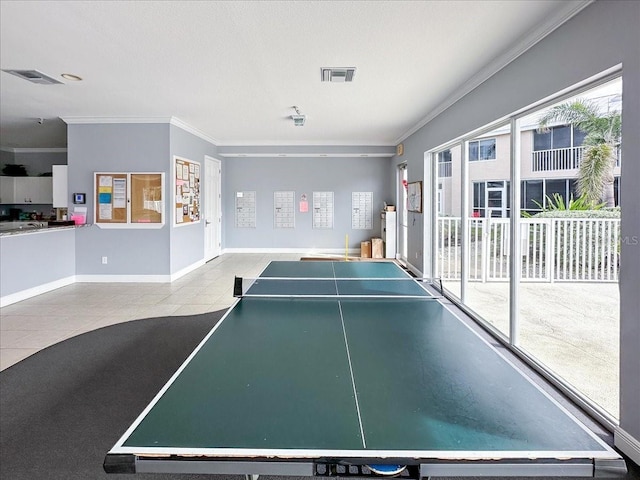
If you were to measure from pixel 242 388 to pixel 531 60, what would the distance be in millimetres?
3297

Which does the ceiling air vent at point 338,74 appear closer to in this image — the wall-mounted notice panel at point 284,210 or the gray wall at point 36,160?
the wall-mounted notice panel at point 284,210

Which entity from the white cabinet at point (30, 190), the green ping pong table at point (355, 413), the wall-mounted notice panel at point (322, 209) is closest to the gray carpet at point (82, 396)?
the green ping pong table at point (355, 413)

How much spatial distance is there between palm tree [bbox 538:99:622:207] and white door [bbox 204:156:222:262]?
6.82 meters

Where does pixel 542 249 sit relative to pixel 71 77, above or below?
below

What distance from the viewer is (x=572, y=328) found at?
3920 mm

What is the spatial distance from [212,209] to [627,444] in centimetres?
807

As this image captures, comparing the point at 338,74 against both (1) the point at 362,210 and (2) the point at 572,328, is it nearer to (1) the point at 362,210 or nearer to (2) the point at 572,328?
(2) the point at 572,328

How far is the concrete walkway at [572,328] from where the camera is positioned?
116 inches

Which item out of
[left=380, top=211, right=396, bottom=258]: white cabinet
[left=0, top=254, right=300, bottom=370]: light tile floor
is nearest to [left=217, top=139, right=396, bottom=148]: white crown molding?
[left=380, top=211, right=396, bottom=258]: white cabinet

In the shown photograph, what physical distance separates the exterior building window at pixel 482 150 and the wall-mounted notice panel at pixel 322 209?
5080mm

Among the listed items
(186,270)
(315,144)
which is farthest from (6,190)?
(315,144)

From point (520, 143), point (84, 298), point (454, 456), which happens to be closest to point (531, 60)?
point (520, 143)

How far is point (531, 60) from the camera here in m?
3.13

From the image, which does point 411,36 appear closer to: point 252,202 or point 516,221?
point 516,221
